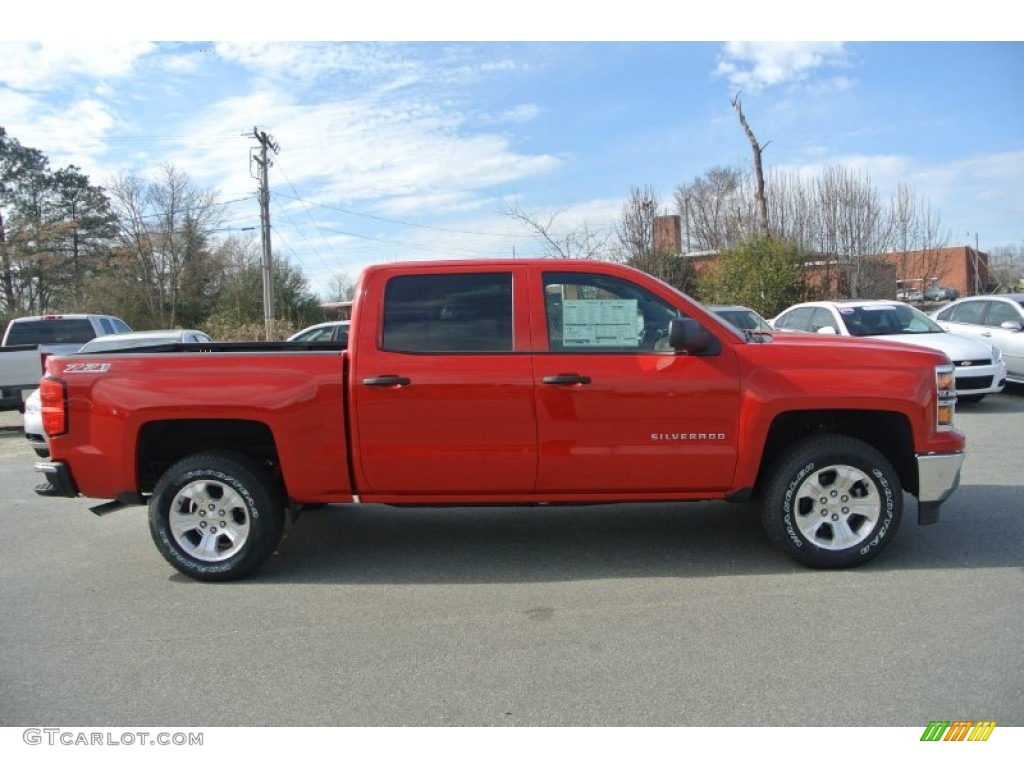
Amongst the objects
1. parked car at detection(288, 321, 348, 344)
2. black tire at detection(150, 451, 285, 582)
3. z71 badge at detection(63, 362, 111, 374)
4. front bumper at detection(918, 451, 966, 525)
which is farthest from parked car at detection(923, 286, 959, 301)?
z71 badge at detection(63, 362, 111, 374)

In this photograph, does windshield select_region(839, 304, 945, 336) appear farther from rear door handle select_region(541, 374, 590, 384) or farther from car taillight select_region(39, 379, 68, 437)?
car taillight select_region(39, 379, 68, 437)

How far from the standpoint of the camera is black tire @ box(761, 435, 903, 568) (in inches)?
181

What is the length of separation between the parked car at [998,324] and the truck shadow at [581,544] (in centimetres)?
680

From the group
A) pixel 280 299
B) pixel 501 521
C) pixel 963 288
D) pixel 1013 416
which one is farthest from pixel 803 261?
pixel 963 288

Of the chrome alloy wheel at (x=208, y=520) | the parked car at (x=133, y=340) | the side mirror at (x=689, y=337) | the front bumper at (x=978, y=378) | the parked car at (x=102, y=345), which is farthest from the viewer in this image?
the front bumper at (x=978, y=378)

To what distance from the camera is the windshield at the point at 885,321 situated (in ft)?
37.7

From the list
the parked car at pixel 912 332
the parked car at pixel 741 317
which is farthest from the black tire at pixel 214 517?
the parked car at pixel 741 317

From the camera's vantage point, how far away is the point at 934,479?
461 cm

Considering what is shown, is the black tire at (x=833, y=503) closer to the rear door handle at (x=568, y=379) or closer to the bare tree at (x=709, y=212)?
the rear door handle at (x=568, y=379)

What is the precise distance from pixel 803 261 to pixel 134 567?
75.1 ft

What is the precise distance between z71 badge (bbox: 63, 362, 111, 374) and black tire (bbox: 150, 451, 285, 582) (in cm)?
75

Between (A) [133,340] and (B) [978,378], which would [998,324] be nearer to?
(B) [978,378]

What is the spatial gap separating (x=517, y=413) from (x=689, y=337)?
44.4 inches

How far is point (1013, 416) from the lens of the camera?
1046cm
